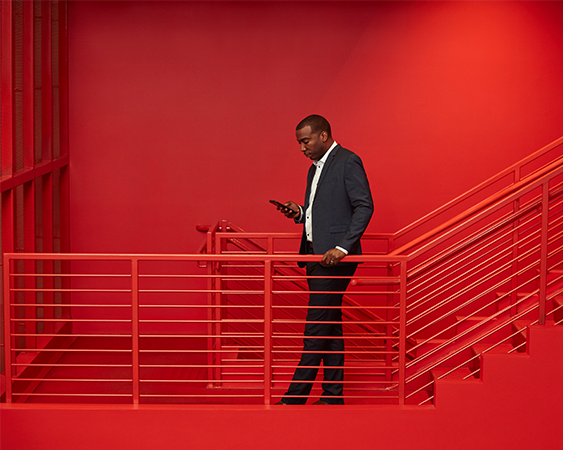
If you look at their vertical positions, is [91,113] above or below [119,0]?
below

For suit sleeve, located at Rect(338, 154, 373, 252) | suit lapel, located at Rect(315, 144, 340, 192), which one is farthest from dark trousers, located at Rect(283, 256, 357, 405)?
suit lapel, located at Rect(315, 144, 340, 192)

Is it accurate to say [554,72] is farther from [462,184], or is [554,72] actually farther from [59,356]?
[59,356]

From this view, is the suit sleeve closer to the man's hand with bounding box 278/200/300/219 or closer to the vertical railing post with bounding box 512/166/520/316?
the man's hand with bounding box 278/200/300/219

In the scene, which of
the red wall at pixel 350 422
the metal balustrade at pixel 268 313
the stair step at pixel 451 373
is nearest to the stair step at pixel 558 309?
the metal balustrade at pixel 268 313

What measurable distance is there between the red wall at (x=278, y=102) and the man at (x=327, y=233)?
8.00ft

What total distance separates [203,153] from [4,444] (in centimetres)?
334

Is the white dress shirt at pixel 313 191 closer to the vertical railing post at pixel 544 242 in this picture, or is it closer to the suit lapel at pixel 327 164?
the suit lapel at pixel 327 164

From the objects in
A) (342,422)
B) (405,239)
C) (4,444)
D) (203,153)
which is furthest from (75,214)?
(342,422)

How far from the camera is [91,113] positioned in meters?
5.60

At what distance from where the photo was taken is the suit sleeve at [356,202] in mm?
3006

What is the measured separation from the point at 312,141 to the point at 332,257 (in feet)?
2.33

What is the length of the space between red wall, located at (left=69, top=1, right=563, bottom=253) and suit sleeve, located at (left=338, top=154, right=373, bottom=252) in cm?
256

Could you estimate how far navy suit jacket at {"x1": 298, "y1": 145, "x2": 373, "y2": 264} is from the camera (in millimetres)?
3102

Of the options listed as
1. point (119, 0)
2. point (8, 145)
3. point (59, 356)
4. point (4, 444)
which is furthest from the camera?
point (119, 0)
